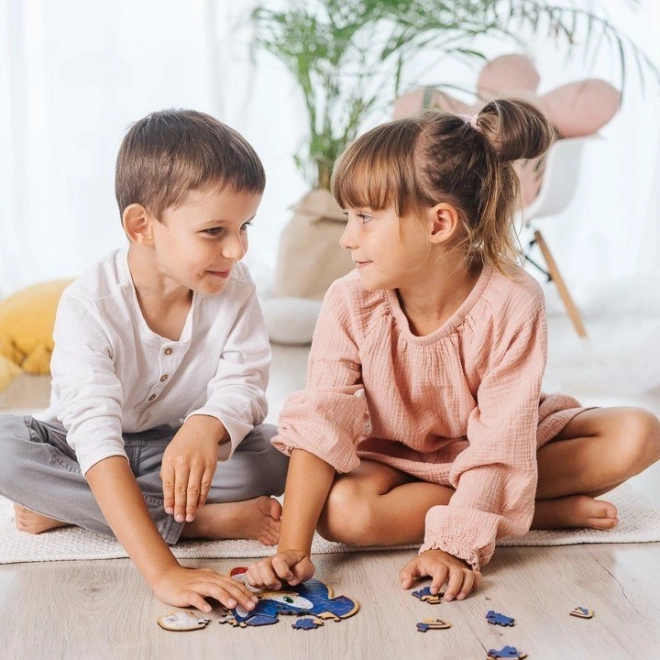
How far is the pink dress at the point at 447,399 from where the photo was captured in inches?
57.7

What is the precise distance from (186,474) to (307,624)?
0.26m

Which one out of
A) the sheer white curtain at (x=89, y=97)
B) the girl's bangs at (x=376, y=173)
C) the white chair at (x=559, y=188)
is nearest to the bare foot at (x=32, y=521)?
the girl's bangs at (x=376, y=173)

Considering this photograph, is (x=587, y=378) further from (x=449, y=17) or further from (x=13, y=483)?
(x=13, y=483)

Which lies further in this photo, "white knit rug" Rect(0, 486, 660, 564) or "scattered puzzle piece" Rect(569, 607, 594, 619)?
"white knit rug" Rect(0, 486, 660, 564)

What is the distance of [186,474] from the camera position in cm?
139

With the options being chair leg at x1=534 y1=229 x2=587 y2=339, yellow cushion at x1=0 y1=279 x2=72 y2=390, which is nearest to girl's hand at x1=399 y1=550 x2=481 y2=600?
yellow cushion at x1=0 y1=279 x2=72 y2=390

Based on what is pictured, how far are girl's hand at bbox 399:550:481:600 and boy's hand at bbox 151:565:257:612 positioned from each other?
212 mm

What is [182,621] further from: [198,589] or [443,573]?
[443,573]

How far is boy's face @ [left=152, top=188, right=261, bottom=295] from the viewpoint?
4.73 ft

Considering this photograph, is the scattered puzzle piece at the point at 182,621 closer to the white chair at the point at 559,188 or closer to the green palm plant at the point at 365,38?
the white chair at the point at 559,188

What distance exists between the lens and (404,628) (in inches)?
50.1

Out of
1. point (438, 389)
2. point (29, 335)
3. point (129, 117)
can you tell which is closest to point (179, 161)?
point (438, 389)

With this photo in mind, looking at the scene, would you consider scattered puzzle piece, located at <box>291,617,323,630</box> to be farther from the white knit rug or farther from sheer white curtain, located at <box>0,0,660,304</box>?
sheer white curtain, located at <box>0,0,660,304</box>

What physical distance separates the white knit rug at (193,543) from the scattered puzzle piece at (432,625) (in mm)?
253
